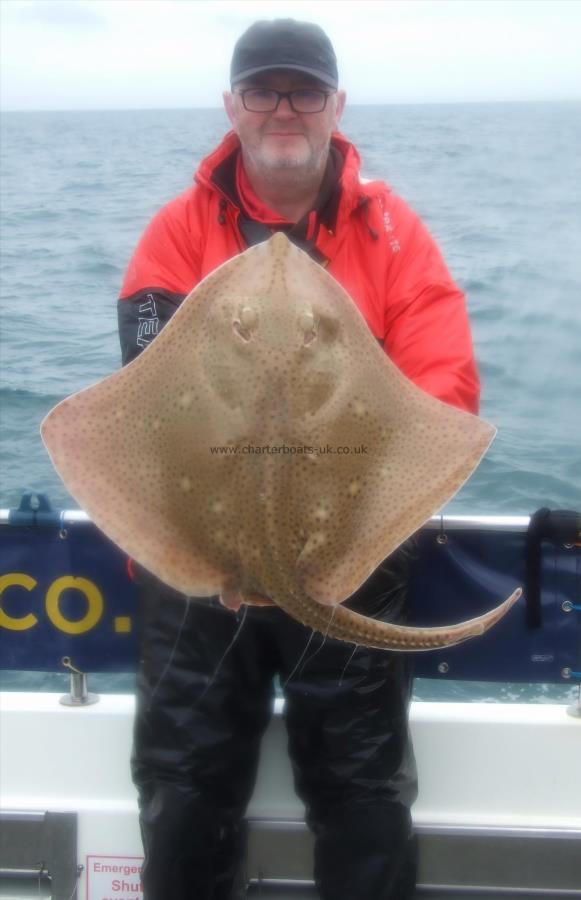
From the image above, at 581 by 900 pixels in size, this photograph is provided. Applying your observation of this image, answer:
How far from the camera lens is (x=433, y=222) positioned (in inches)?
760

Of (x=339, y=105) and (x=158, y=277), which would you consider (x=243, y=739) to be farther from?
(x=339, y=105)

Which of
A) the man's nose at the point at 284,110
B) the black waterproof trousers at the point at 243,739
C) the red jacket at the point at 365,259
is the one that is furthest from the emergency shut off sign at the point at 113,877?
the man's nose at the point at 284,110

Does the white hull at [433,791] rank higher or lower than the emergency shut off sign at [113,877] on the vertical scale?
higher

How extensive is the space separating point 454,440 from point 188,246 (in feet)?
3.80

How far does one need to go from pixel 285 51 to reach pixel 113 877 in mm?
2675

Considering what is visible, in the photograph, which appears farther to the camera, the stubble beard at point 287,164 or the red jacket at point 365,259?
the stubble beard at point 287,164

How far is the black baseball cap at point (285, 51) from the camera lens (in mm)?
2893

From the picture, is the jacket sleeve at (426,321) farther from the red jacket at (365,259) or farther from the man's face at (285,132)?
the man's face at (285,132)

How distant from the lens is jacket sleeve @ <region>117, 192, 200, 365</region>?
114 inches

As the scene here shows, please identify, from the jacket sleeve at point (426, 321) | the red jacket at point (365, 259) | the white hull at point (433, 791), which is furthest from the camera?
the white hull at point (433, 791)

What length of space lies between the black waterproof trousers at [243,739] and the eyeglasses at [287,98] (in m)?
1.38

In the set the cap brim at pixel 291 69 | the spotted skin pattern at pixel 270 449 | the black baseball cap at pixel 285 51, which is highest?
the black baseball cap at pixel 285 51

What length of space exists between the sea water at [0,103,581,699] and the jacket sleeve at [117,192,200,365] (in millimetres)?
3207

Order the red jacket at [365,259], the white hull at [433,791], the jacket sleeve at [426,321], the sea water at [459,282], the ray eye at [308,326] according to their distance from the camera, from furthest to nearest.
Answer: the sea water at [459,282], the white hull at [433,791], the red jacket at [365,259], the jacket sleeve at [426,321], the ray eye at [308,326]
